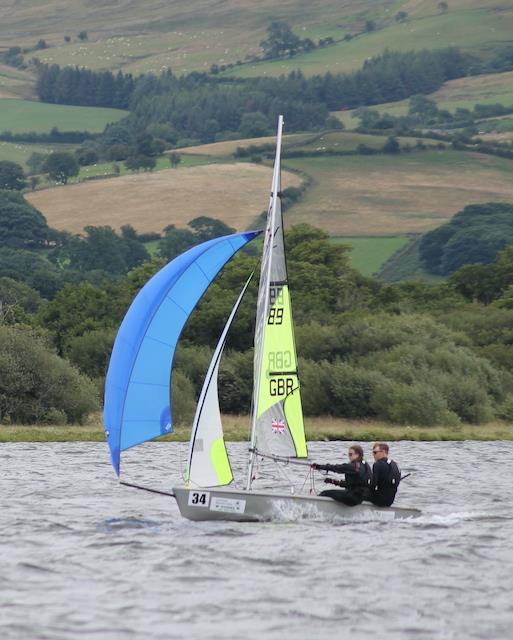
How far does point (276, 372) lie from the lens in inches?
1136

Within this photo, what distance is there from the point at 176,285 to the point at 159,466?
1671 centimetres

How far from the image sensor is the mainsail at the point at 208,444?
28.8m

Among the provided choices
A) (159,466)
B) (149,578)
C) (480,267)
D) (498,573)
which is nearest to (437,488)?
(159,466)

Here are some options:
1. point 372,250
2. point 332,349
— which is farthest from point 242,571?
point 372,250

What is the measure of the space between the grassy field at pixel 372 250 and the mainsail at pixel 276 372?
129 meters

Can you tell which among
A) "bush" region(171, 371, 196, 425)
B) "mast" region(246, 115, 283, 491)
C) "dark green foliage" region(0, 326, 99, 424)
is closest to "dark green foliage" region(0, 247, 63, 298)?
"bush" region(171, 371, 196, 425)

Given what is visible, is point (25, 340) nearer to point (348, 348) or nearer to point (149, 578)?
point (348, 348)

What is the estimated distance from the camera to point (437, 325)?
244 feet

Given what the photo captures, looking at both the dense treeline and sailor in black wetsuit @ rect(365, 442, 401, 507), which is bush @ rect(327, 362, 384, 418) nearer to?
the dense treeline

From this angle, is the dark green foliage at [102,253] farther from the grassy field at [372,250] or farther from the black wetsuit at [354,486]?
the black wetsuit at [354,486]

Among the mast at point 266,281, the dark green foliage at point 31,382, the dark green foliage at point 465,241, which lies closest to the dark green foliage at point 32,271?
the dark green foliage at point 465,241

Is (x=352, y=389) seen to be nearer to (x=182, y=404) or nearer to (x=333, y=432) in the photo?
(x=333, y=432)

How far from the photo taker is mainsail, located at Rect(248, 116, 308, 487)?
28.6 metres

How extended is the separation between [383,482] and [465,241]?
476 feet
